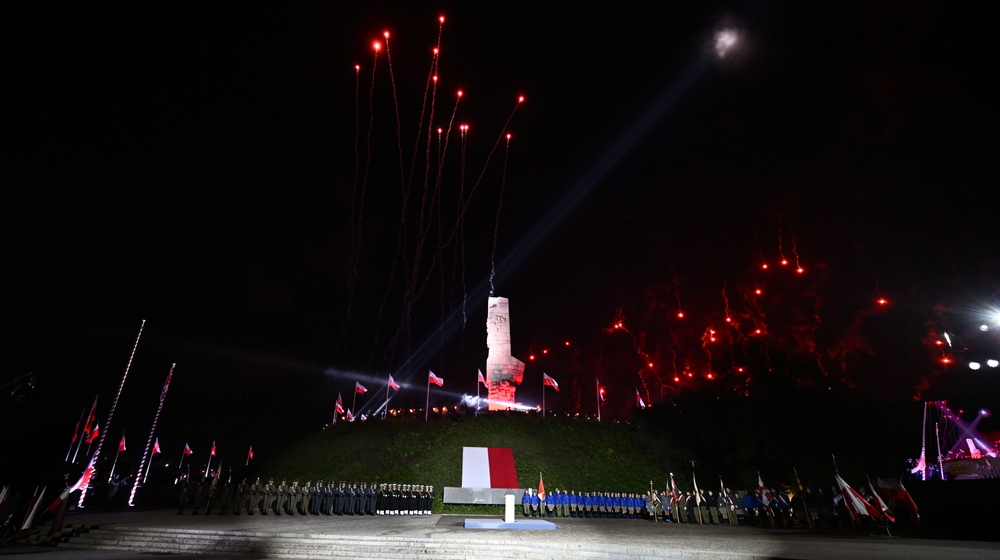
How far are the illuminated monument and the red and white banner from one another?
759 inches

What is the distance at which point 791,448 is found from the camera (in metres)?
23.8

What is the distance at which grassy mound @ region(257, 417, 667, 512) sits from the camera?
28.0 metres

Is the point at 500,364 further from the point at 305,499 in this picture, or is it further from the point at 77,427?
the point at 77,427

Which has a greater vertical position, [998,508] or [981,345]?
[981,345]

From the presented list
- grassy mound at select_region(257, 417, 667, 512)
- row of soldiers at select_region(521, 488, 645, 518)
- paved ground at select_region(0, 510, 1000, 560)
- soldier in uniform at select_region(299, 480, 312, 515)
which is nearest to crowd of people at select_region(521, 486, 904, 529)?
row of soldiers at select_region(521, 488, 645, 518)

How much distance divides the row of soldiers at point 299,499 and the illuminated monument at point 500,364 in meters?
26.8

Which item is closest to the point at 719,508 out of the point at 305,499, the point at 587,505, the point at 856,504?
the point at 856,504

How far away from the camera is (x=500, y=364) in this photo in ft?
163

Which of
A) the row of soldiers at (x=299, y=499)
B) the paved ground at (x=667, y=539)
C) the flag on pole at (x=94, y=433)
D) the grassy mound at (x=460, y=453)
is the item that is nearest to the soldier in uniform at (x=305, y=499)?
the row of soldiers at (x=299, y=499)

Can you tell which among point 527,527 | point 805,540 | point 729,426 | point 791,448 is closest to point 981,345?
point 791,448

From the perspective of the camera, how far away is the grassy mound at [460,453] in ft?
91.9

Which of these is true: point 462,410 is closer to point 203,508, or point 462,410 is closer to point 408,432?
point 408,432

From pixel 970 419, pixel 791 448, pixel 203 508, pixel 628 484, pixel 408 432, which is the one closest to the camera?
pixel 203 508

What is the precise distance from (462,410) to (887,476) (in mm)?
26438
